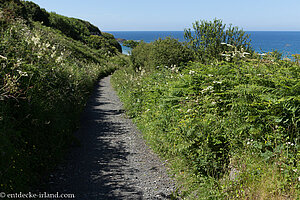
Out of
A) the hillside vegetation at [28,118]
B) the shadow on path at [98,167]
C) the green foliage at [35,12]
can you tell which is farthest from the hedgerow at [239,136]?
the green foliage at [35,12]

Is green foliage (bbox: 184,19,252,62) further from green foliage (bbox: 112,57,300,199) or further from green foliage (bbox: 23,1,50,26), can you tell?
green foliage (bbox: 23,1,50,26)

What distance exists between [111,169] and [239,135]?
9.38 ft

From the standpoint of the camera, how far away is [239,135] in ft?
13.4

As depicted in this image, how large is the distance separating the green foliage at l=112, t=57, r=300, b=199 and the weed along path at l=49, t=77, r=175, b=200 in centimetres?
54

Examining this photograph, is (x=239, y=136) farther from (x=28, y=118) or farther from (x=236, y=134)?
(x=28, y=118)

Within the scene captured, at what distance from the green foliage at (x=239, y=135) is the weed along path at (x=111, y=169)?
0.54 m

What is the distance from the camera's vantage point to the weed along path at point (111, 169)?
4.48 m

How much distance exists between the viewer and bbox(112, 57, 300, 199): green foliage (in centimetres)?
343

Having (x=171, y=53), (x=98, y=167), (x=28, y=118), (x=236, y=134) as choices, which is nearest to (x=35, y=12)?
(x=171, y=53)

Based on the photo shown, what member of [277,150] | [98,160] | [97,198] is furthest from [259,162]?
[98,160]

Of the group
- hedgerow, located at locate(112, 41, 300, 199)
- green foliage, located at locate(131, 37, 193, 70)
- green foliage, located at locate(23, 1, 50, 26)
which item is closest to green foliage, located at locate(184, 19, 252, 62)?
green foliage, located at locate(131, 37, 193, 70)

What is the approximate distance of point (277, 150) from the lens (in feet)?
11.6

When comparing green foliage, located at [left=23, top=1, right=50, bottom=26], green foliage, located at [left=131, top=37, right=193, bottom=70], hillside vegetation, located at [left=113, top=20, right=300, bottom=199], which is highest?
green foliage, located at [left=23, top=1, right=50, bottom=26]

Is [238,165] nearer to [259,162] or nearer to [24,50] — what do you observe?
[259,162]
